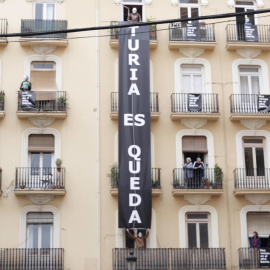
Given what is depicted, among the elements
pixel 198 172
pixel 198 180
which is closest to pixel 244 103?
pixel 198 172

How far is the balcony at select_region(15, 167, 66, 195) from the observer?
25.3 metres

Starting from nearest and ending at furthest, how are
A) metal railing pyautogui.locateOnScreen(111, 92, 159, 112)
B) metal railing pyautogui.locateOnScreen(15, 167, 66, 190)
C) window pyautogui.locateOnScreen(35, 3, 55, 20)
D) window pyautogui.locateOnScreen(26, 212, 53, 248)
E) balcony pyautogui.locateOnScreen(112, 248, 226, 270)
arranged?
1. balcony pyautogui.locateOnScreen(112, 248, 226, 270)
2. window pyautogui.locateOnScreen(26, 212, 53, 248)
3. metal railing pyautogui.locateOnScreen(15, 167, 66, 190)
4. metal railing pyautogui.locateOnScreen(111, 92, 159, 112)
5. window pyautogui.locateOnScreen(35, 3, 55, 20)

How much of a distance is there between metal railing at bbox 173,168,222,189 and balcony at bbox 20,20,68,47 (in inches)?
318

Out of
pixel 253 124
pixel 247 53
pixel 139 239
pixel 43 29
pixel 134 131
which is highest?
pixel 43 29

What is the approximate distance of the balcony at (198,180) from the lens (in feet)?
84.9

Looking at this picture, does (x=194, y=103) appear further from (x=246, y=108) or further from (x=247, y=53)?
(x=247, y=53)

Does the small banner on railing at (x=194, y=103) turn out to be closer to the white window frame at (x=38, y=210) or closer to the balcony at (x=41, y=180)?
the balcony at (x=41, y=180)

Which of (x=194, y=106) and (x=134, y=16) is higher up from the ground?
(x=134, y=16)

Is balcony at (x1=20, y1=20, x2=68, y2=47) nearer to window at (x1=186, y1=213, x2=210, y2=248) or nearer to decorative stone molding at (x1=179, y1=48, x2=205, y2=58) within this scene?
decorative stone molding at (x1=179, y1=48, x2=205, y2=58)

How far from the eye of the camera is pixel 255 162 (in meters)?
27.3

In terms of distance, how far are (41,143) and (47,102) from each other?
1879mm

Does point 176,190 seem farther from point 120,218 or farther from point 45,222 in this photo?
point 45,222

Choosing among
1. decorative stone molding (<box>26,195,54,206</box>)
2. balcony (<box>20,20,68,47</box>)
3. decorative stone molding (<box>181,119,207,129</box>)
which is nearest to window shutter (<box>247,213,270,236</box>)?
decorative stone molding (<box>181,119,207,129</box>)

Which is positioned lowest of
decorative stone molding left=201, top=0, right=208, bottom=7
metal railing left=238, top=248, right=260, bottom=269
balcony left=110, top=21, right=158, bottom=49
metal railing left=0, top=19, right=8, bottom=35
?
metal railing left=238, top=248, right=260, bottom=269
